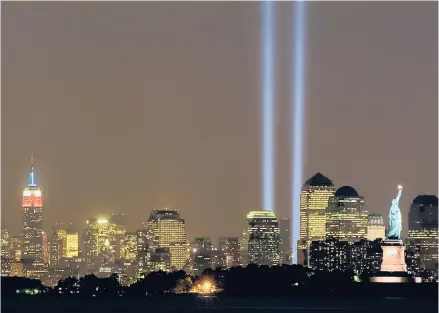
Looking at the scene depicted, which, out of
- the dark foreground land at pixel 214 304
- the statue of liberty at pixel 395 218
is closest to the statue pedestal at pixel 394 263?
the statue of liberty at pixel 395 218

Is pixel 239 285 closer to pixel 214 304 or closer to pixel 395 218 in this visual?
pixel 214 304

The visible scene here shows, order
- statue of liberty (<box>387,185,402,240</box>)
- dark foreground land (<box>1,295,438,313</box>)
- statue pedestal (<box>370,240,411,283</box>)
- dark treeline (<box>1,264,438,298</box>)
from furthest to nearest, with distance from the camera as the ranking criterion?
dark treeline (<box>1,264,438,298</box>), statue pedestal (<box>370,240,411,283</box>), statue of liberty (<box>387,185,402,240</box>), dark foreground land (<box>1,295,438,313</box>)

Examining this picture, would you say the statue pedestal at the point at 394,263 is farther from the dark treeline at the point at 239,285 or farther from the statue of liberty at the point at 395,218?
the dark treeline at the point at 239,285

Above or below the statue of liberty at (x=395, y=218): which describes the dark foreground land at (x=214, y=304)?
below

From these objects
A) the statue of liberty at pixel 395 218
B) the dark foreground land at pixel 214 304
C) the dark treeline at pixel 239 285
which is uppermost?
the statue of liberty at pixel 395 218

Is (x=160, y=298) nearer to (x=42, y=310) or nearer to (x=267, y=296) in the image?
(x=267, y=296)

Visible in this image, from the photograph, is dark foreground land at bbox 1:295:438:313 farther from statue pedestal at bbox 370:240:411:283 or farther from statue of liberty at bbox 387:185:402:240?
statue of liberty at bbox 387:185:402:240

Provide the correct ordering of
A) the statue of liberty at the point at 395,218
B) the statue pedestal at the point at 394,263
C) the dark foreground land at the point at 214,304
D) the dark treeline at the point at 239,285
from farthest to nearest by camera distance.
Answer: the dark treeline at the point at 239,285 → the statue pedestal at the point at 394,263 → the statue of liberty at the point at 395,218 → the dark foreground land at the point at 214,304

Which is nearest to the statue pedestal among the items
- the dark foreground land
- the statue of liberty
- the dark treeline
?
the statue of liberty

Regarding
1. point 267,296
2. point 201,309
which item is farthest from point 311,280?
point 201,309
